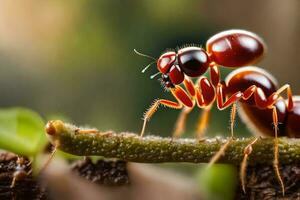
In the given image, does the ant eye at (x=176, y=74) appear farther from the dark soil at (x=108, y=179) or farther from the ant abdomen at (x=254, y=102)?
the dark soil at (x=108, y=179)

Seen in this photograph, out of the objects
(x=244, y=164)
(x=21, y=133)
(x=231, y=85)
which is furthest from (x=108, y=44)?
(x=244, y=164)

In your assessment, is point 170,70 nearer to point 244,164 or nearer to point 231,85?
point 231,85

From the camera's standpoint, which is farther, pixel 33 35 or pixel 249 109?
pixel 33 35

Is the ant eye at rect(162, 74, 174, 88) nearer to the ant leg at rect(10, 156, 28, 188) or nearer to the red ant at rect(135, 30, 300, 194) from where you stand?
the red ant at rect(135, 30, 300, 194)

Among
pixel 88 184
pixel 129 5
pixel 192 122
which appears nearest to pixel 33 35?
pixel 129 5

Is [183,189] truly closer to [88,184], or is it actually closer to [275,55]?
[88,184]

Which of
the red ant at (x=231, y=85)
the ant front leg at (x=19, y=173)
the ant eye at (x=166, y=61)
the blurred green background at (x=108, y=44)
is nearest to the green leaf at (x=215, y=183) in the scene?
the red ant at (x=231, y=85)
